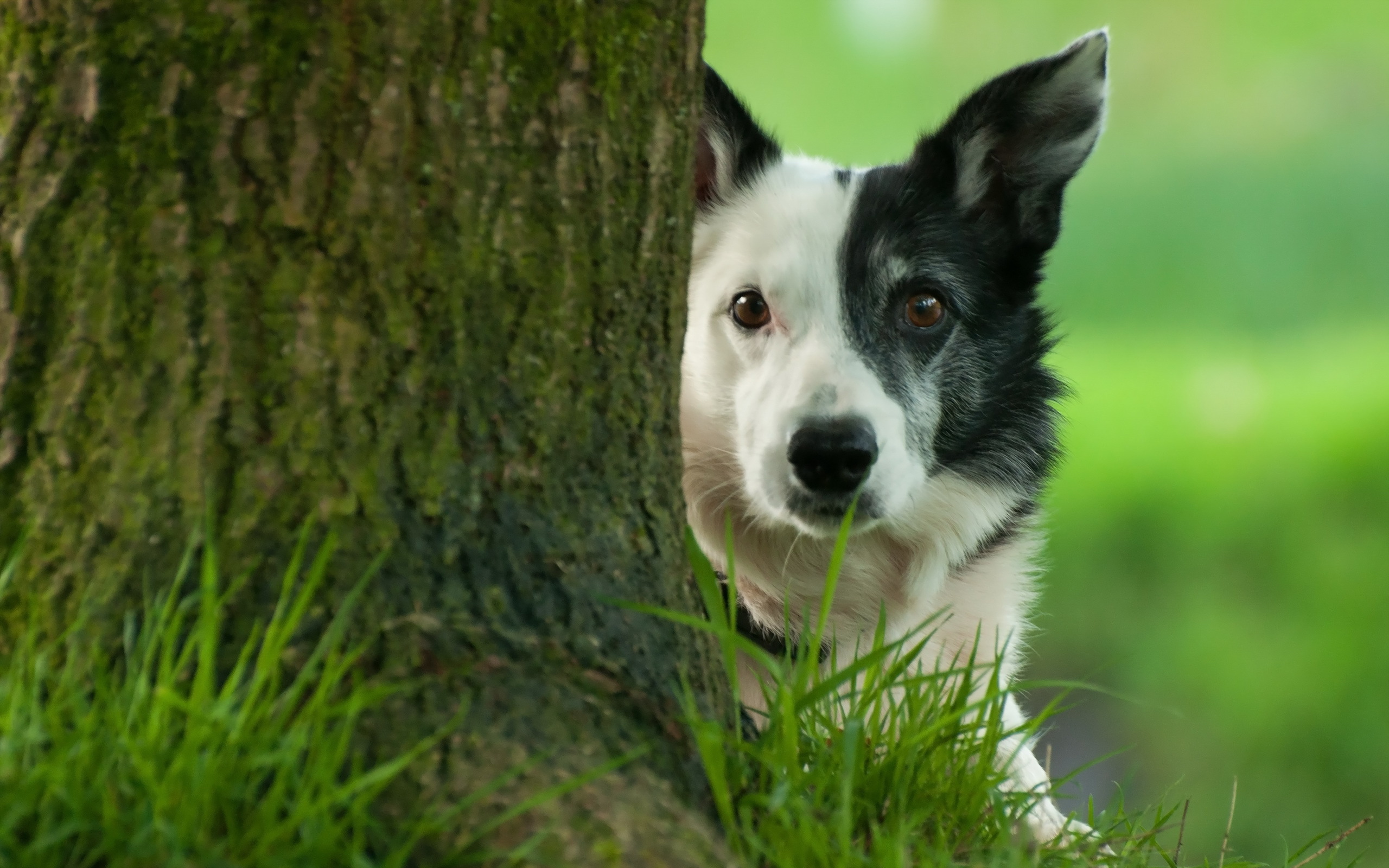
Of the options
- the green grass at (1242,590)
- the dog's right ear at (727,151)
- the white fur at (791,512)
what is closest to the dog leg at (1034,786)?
the white fur at (791,512)

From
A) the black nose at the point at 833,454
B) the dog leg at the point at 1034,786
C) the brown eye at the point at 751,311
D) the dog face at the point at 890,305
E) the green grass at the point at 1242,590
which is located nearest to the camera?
the dog leg at the point at 1034,786

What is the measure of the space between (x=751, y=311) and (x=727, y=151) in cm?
52

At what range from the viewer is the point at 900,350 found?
8.75ft

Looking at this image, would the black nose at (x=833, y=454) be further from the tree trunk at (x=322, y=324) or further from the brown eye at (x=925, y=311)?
the tree trunk at (x=322, y=324)

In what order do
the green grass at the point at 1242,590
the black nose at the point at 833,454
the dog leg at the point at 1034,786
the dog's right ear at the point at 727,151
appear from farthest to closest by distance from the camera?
1. the green grass at the point at 1242,590
2. the dog's right ear at the point at 727,151
3. the black nose at the point at 833,454
4. the dog leg at the point at 1034,786

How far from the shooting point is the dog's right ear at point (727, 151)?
9.70ft

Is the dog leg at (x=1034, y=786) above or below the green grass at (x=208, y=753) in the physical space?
below

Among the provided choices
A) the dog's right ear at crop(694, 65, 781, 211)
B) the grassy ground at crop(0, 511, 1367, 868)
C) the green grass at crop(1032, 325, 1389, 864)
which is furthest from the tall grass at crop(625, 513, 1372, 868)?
the green grass at crop(1032, 325, 1389, 864)

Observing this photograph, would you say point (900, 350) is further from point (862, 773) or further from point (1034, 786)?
point (862, 773)

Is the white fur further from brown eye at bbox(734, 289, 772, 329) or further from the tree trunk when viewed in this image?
the tree trunk

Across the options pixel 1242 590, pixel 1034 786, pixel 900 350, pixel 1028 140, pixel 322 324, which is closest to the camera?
pixel 322 324

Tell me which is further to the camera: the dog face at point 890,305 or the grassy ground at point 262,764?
→ the dog face at point 890,305

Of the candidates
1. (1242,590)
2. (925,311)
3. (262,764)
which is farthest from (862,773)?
(1242,590)

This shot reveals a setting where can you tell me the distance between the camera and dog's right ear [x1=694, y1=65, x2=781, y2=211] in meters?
2.96
